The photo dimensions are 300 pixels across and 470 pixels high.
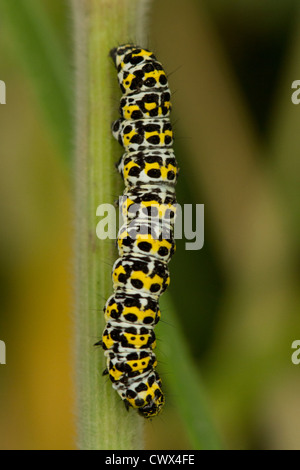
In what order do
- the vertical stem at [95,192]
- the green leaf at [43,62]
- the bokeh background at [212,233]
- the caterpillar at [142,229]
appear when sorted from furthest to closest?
the bokeh background at [212,233], the caterpillar at [142,229], the green leaf at [43,62], the vertical stem at [95,192]

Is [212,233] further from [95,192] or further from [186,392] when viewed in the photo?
[95,192]

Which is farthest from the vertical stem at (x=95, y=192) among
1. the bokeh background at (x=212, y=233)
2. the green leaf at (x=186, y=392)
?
the bokeh background at (x=212, y=233)

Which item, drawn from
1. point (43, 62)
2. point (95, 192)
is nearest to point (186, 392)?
point (95, 192)

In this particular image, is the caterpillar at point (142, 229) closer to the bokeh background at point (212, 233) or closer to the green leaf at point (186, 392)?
the green leaf at point (186, 392)
